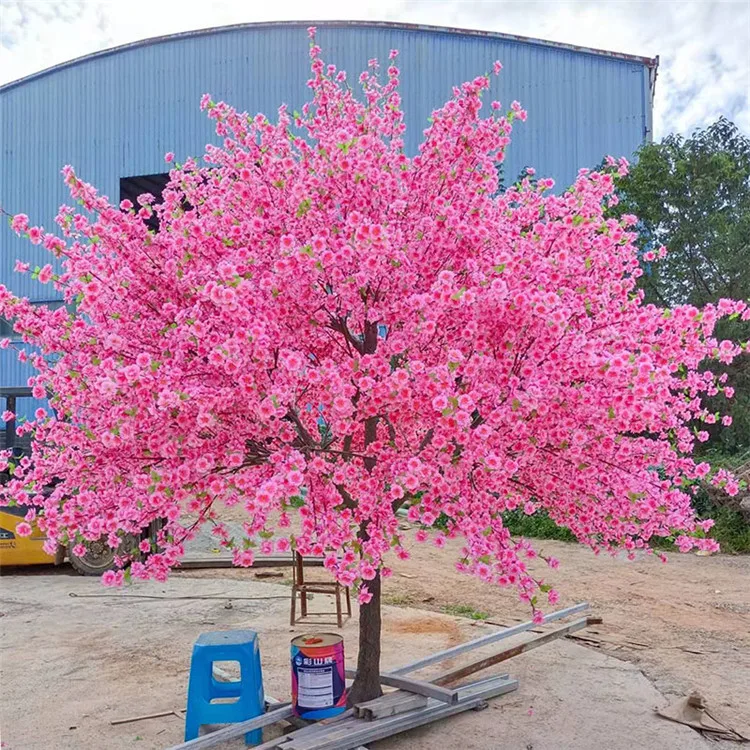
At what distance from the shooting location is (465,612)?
9.94 meters

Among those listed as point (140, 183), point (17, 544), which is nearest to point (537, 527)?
point (17, 544)

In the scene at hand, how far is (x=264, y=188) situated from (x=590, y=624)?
6437 mm

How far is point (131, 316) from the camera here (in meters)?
5.45

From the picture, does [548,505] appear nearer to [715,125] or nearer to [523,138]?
[715,125]

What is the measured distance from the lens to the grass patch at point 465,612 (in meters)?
9.72

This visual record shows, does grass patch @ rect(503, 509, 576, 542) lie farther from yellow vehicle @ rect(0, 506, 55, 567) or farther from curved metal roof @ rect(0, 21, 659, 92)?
curved metal roof @ rect(0, 21, 659, 92)

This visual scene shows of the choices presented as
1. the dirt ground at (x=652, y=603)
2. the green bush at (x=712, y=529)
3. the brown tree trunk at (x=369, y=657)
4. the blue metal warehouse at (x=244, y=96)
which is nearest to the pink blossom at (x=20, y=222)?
the brown tree trunk at (x=369, y=657)

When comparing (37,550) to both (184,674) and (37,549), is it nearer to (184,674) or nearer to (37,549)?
(37,549)

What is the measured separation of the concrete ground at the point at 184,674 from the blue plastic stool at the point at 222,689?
26 centimetres

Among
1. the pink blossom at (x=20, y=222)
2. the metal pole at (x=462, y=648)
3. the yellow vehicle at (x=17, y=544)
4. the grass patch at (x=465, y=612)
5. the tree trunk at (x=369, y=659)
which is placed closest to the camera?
the pink blossom at (x=20, y=222)

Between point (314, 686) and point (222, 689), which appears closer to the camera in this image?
point (314, 686)

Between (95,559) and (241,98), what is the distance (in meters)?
14.7

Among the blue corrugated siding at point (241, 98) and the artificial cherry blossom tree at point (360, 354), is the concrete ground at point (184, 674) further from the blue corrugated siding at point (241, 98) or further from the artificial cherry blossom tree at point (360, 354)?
the blue corrugated siding at point (241, 98)

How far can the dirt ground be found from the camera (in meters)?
7.35
